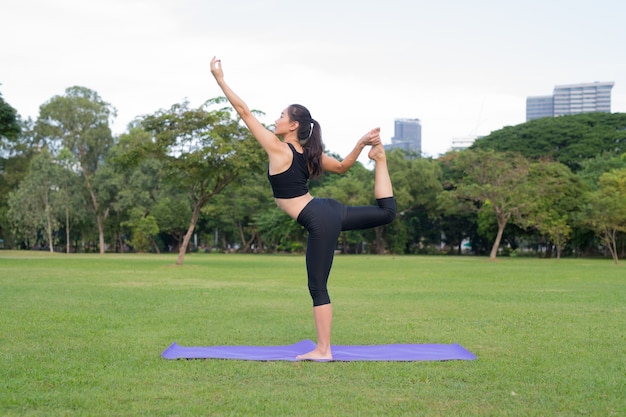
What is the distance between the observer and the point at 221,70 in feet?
20.4

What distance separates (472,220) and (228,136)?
34353 mm

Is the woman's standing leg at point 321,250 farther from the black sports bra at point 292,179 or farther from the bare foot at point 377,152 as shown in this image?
the bare foot at point 377,152

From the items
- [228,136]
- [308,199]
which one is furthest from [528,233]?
[308,199]

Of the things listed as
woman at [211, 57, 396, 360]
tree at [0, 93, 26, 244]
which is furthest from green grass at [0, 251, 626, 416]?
tree at [0, 93, 26, 244]

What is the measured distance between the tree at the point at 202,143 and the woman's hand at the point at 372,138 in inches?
785

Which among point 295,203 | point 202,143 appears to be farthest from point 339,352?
point 202,143

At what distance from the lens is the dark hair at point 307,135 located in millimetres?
6316

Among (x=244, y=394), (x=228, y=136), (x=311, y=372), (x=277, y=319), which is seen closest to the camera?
(x=244, y=394)

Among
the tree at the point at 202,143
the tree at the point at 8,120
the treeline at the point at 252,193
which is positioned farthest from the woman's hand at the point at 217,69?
the treeline at the point at 252,193

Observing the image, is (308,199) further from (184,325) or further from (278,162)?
(184,325)

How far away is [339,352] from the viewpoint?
6488mm

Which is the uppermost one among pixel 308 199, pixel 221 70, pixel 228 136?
pixel 228 136

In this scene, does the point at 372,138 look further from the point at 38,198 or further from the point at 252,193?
the point at 252,193

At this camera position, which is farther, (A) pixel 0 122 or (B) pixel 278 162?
(A) pixel 0 122
